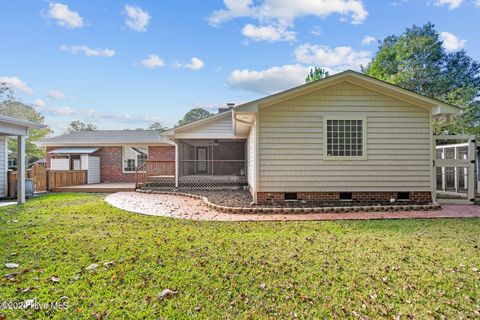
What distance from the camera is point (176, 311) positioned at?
2.54m

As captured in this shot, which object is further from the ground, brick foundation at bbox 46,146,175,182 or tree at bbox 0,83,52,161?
tree at bbox 0,83,52,161

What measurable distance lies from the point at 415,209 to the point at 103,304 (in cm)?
824

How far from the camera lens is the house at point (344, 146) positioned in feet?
26.9

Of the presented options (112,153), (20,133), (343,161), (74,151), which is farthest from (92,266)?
(74,151)

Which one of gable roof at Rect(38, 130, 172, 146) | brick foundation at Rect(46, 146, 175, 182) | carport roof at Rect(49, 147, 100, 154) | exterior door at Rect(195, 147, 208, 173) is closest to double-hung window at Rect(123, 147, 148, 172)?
brick foundation at Rect(46, 146, 175, 182)

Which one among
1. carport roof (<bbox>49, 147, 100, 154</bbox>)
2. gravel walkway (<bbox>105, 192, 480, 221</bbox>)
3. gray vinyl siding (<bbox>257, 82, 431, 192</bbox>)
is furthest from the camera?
carport roof (<bbox>49, 147, 100, 154</bbox>)

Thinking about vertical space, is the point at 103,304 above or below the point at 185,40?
below

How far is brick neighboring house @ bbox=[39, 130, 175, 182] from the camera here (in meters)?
18.0

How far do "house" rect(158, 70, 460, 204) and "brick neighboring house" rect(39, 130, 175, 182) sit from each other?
11.4m

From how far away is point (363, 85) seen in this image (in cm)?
823

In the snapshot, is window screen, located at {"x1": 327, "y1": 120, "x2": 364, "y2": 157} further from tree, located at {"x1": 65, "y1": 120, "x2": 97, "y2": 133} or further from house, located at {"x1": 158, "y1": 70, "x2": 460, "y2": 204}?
tree, located at {"x1": 65, "y1": 120, "x2": 97, "y2": 133}

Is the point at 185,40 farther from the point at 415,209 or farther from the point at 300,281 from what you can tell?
the point at 300,281

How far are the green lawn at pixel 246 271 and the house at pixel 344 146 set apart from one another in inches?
99.8

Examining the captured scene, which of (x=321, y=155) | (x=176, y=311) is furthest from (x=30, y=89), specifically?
(x=176, y=311)
